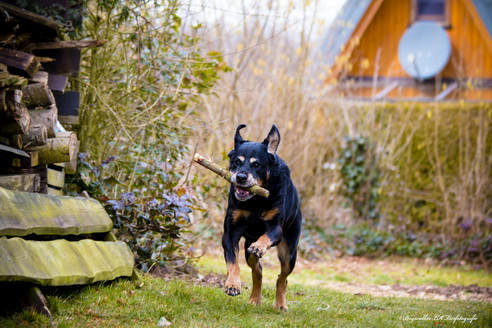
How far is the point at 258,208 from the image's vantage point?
224 inches

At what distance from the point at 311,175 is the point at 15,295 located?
9310 mm

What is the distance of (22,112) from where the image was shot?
208 inches

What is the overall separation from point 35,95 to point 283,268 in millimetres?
2789

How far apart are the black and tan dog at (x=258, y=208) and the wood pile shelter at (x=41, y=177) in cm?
98

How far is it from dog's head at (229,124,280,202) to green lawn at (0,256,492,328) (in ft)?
3.30

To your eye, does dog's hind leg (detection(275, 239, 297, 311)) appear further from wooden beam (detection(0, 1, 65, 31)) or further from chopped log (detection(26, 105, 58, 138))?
wooden beam (detection(0, 1, 65, 31))

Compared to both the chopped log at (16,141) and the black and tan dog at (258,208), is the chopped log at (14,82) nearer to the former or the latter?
the chopped log at (16,141)

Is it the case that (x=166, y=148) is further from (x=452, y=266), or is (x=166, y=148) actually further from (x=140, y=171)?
(x=452, y=266)

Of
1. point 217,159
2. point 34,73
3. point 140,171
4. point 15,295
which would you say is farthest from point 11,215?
point 217,159

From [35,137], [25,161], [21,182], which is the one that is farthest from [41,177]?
[35,137]

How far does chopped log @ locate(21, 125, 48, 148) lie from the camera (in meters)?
5.48

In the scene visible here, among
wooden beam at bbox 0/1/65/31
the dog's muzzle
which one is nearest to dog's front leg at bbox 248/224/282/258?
the dog's muzzle

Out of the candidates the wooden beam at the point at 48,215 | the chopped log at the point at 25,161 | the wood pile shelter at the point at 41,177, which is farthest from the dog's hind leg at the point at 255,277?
the chopped log at the point at 25,161

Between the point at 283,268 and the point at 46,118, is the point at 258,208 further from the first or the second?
the point at 46,118
